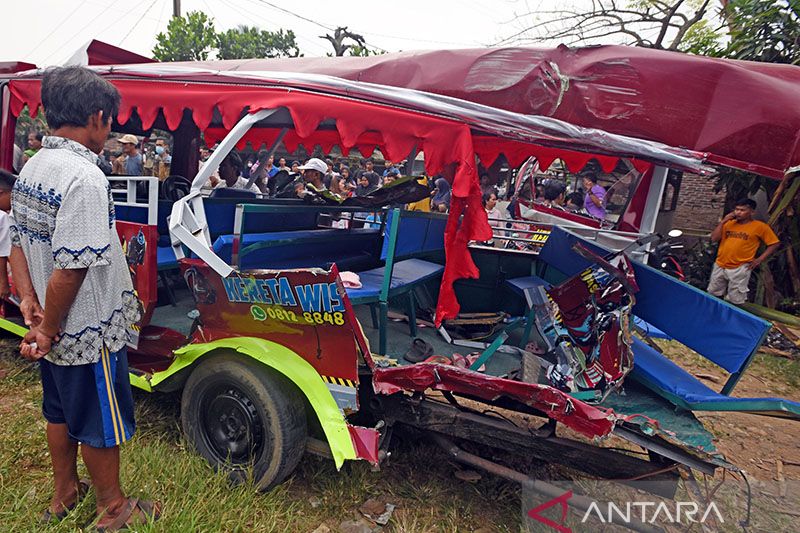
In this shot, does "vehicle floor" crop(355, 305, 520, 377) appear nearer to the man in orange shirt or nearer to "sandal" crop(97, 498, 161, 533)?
"sandal" crop(97, 498, 161, 533)

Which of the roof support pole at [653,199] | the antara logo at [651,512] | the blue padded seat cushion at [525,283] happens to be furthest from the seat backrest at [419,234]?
the antara logo at [651,512]

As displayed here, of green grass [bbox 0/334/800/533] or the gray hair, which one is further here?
green grass [bbox 0/334/800/533]

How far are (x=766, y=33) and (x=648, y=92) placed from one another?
5.53m

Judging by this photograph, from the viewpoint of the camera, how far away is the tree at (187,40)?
1136 inches

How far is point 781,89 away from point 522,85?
189 cm

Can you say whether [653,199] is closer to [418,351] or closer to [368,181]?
[418,351]

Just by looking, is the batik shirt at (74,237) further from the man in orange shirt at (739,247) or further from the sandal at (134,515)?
the man in orange shirt at (739,247)

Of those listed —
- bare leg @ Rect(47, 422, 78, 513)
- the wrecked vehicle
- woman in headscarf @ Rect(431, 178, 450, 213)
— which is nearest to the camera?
bare leg @ Rect(47, 422, 78, 513)

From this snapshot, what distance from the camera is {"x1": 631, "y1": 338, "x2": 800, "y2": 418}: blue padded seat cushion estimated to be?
2.05 metres

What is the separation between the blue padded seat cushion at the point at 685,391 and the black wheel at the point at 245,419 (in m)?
2.10

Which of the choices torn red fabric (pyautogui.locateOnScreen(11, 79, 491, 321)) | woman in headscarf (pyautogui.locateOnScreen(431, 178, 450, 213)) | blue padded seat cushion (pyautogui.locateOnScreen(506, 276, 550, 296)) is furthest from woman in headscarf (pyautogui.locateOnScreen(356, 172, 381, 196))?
torn red fabric (pyautogui.locateOnScreen(11, 79, 491, 321))

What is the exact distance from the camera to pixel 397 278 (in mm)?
3629

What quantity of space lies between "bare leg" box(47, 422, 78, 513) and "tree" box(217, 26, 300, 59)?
111 feet

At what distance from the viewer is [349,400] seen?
262 centimetres
